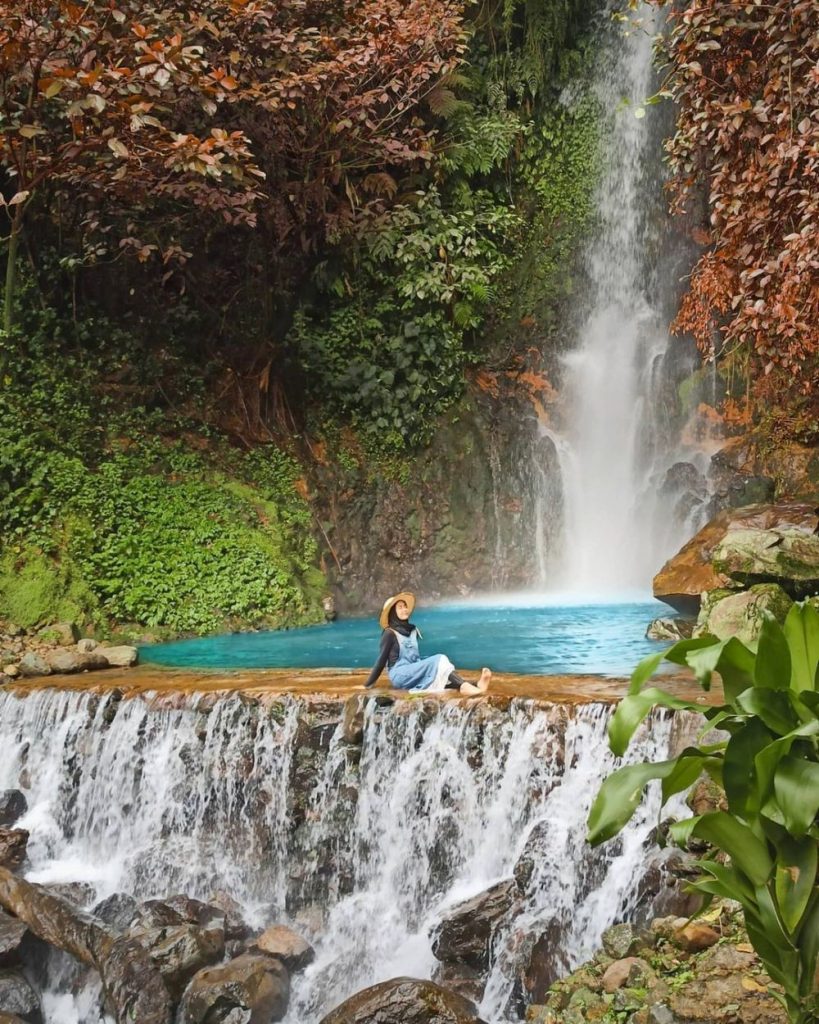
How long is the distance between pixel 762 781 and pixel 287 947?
3.70 m

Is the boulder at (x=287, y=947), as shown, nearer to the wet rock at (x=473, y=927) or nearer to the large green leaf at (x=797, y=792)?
the wet rock at (x=473, y=927)

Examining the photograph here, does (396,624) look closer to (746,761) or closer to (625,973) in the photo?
(625,973)

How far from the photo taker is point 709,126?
6875mm

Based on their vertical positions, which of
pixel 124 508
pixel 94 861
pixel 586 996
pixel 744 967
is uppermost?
pixel 124 508

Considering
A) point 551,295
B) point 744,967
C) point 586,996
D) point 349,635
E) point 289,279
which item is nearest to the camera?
point 744,967

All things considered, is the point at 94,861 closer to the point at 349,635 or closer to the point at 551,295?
the point at 349,635

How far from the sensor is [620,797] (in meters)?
2.13

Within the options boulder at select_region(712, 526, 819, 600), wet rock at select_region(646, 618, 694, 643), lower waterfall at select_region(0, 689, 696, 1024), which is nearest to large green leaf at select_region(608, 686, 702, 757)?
lower waterfall at select_region(0, 689, 696, 1024)

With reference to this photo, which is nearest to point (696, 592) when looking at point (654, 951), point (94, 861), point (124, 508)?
point (654, 951)

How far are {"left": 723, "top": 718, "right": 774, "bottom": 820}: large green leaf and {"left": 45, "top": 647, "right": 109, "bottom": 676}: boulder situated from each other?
7005 millimetres

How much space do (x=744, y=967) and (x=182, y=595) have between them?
818cm

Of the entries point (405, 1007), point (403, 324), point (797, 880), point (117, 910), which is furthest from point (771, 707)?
point (403, 324)

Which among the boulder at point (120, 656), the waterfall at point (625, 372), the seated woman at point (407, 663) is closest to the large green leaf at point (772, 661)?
the seated woman at point (407, 663)

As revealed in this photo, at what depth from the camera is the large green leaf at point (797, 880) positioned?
2.18 meters
